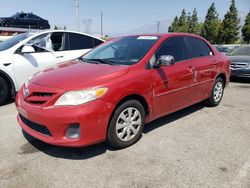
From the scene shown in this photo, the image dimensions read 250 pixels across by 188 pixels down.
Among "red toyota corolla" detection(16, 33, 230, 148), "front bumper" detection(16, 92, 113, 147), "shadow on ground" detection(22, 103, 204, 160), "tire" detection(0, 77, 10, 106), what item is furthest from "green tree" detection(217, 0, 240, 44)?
"front bumper" detection(16, 92, 113, 147)

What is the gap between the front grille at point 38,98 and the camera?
125 inches

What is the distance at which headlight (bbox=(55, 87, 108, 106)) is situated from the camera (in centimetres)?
304

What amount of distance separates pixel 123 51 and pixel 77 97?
59.9 inches

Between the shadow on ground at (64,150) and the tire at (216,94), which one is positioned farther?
the tire at (216,94)

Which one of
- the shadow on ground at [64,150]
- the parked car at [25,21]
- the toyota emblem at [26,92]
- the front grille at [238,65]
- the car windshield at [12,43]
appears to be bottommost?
the shadow on ground at [64,150]

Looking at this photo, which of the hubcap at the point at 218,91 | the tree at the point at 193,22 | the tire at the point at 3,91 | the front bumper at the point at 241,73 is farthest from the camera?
the tree at the point at 193,22

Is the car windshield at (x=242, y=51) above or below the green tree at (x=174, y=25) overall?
below

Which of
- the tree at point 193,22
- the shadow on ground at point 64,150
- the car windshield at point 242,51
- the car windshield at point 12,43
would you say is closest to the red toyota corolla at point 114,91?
the shadow on ground at point 64,150

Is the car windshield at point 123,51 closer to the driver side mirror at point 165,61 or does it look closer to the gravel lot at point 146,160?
the driver side mirror at point 165,61

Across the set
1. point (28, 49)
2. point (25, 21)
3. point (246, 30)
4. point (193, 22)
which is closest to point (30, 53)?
point (28, 49)

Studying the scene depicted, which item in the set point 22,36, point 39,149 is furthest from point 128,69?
point 22,36

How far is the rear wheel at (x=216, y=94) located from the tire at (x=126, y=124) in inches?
94.4

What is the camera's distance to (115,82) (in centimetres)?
330

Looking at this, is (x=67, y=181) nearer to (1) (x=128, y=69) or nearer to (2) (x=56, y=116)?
(2) (x=56, y=116)
